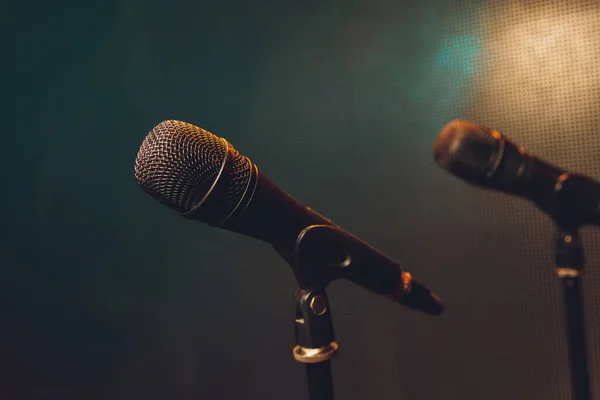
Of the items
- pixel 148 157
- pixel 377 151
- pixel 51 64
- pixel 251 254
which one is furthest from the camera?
pixel 51 64

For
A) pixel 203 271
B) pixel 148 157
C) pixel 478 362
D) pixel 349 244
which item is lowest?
pixel 478 362

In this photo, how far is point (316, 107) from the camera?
69.2 inches

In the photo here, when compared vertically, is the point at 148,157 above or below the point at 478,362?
above

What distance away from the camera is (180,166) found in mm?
670

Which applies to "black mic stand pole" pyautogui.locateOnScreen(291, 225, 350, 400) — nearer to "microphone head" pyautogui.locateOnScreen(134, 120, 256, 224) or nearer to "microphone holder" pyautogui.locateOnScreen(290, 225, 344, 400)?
"microphone holder" pyautogui.locateOnScreen(290, 225, 344, 400)

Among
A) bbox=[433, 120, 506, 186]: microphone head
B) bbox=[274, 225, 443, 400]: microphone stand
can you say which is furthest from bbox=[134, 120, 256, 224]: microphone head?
bbox=[433, 120, 506, 186]: microphone head

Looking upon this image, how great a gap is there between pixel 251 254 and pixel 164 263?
425 millimetres

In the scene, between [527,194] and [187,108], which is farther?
[187,108]

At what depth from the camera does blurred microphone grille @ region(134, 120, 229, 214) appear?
2.20ft

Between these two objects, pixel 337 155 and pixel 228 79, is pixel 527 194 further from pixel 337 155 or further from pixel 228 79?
pixel 228 79

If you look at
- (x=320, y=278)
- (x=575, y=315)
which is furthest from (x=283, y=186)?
(x=575, y=315)

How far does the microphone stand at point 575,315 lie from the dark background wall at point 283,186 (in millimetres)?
795

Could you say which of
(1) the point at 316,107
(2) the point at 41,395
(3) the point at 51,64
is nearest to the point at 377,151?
(1) the point at 316,107

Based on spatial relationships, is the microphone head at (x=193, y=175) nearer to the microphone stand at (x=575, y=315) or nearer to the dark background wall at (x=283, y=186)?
the microphone stand at (x=575, y=315)
